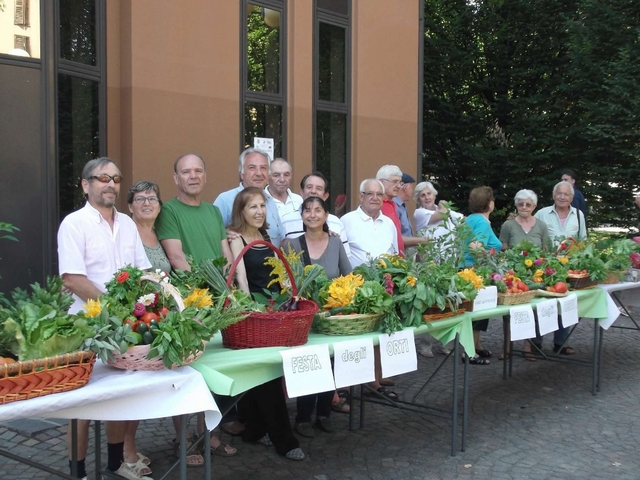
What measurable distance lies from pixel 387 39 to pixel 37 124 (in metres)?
5.78

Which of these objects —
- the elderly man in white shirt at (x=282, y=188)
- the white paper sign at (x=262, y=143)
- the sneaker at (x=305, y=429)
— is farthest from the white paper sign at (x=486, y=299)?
the white paper sign at (x=262, y=143)

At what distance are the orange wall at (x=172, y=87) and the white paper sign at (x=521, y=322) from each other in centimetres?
413

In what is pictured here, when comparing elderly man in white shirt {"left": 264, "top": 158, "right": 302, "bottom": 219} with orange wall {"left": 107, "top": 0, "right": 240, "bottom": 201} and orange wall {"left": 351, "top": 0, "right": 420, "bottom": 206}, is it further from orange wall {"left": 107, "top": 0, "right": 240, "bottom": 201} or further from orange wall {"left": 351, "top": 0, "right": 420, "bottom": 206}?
orange wall {"left": 351, "top": 0, "right": 420, "bottom": 206}

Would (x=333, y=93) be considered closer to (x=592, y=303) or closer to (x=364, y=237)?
(x=364, y=237)

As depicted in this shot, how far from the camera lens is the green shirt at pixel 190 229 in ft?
13.8

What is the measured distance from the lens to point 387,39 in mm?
10477

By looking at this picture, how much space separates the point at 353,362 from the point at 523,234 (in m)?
3.83

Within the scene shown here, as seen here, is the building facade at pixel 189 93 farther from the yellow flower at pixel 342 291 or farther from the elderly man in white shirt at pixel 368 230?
the yellow flower at pixel 342 291

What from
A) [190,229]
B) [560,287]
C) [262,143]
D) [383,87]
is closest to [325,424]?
[190,229]

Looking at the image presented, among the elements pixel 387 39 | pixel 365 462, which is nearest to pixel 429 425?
pixel 365 462

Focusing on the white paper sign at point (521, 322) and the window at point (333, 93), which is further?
the window at point (333, 93)

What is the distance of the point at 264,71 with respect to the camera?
348 inches

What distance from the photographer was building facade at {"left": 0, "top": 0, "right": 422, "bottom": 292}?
6285mm

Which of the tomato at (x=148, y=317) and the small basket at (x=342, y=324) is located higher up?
the tomato at (x=148, y=317)
